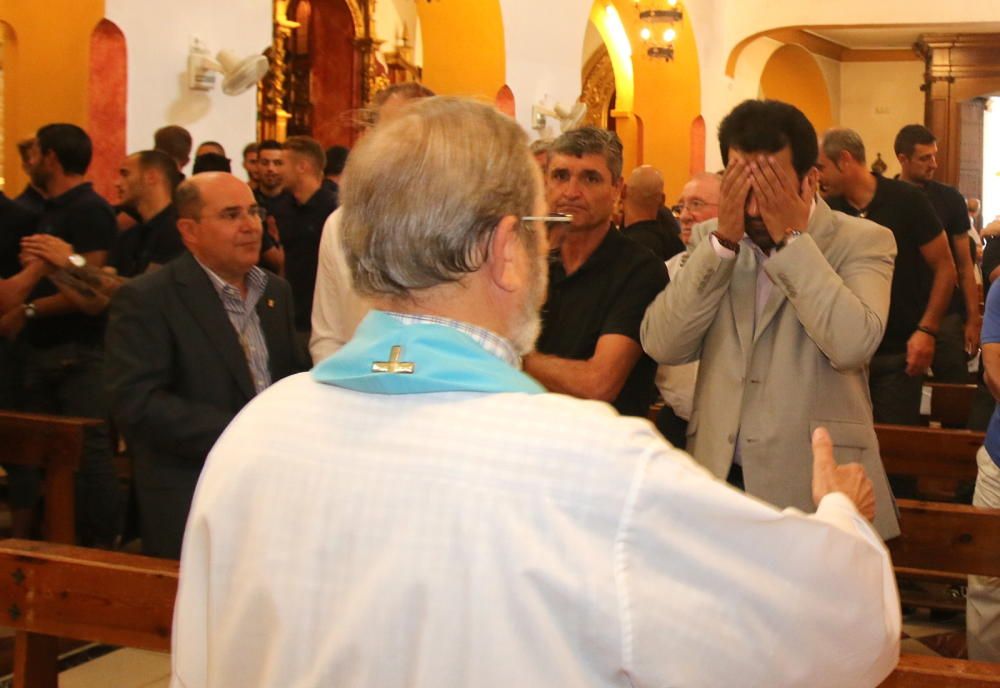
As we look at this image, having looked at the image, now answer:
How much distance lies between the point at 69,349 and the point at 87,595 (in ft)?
9.32

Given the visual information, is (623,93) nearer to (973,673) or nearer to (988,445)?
(988,445)

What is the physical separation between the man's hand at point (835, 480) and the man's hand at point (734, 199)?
116cm

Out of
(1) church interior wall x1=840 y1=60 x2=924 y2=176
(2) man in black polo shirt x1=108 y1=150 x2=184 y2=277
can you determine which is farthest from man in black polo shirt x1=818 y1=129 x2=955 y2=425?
(1) church interior wall x1=840 y1=60 x2=924 y2=176

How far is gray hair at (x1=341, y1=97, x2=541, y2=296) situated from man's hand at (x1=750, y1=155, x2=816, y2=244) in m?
1.39

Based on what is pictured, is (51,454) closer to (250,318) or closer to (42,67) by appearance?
(250,318)

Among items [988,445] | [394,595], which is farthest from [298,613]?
[988,445]

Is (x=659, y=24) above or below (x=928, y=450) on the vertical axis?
above

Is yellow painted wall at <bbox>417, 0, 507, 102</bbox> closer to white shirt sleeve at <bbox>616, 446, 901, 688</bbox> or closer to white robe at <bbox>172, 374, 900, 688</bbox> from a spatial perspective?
white robe at <bbox>172, 374, 900, 688</bbox>

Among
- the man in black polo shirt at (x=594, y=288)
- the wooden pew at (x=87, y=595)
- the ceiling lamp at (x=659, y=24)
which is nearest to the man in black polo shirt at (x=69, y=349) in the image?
the wooden pew at (x=87, y=595)

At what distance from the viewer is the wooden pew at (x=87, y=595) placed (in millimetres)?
2680

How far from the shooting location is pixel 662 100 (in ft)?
59.6

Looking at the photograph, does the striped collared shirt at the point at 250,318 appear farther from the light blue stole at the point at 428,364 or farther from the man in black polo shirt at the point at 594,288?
the light blue stole at the point at 428,364

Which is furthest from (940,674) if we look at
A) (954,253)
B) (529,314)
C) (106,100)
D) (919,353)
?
(106,100)

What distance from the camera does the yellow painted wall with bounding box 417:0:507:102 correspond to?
1263 cm
